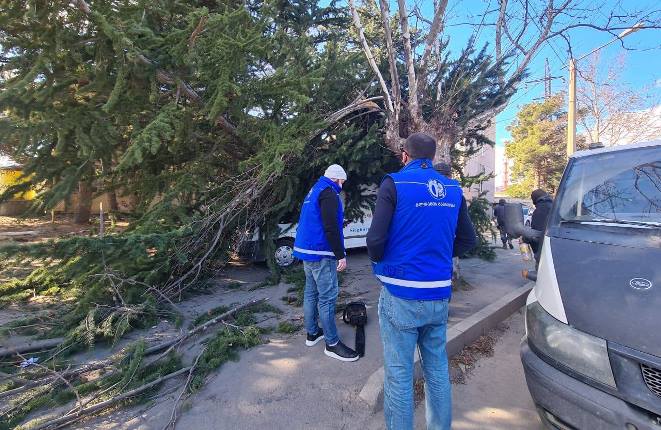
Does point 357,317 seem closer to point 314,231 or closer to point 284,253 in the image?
point 314,231

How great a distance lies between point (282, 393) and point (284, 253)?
4542 mm

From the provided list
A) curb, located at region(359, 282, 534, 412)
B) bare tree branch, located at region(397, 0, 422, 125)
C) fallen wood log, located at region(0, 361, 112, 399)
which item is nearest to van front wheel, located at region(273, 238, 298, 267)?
bare tree branch, located at region(397, 0, 422, 125)

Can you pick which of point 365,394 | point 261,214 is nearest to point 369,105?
point 261,214

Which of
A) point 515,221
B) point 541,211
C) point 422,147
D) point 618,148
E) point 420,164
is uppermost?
point 618,148

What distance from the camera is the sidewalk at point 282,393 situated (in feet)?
8.83

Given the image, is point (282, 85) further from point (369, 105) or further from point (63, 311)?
point (63, 311)

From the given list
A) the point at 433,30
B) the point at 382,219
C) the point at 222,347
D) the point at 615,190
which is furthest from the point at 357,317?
the point at 433,30

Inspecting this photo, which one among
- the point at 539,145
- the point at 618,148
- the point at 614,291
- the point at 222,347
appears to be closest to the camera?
the point at 614,291

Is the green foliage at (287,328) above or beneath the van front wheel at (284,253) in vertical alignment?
beneath

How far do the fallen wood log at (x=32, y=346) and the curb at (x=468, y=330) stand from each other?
326 centimetres

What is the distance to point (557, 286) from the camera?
7.61ft

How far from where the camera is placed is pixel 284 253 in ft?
24.6

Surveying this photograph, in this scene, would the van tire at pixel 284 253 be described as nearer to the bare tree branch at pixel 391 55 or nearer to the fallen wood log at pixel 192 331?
the fallen wood log at pixel 192 331

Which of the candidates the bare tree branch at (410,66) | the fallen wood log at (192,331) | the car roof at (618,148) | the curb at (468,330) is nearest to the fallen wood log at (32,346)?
the fallen wood log at (192,331)
